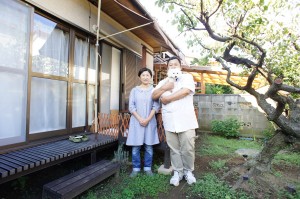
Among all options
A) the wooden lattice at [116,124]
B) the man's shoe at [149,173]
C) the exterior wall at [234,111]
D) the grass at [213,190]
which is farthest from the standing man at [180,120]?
the exterior wall at [234,111]

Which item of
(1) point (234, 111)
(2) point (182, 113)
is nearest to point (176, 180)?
(2) point (182, 113)

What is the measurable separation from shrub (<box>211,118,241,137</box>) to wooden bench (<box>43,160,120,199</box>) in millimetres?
5554

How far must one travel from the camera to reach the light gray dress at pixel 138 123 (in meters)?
3.30

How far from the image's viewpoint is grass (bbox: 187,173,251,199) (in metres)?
2.63

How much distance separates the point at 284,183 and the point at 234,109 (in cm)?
508

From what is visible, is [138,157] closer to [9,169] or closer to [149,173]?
[149,173]

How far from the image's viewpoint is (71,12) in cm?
381

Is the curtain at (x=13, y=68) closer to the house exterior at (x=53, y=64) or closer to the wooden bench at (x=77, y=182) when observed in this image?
the house exterior at (x=53, y=64)

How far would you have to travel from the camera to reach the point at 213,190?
2746 millimetres

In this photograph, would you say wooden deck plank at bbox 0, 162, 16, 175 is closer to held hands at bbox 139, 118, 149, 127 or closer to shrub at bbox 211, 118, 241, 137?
held hands at bbox 139, 118, 149, 127

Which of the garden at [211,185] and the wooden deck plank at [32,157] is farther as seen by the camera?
the garden at [211,185]

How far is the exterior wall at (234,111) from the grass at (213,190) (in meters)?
5.39

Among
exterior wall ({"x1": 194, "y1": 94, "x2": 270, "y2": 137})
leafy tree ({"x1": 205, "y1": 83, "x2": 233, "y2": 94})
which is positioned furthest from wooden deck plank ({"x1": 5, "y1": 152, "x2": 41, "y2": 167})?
leafy tree ({"x1": 205, "y1": 83, "x2": 233, "y2": 94})

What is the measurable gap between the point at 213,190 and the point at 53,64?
134 inches
